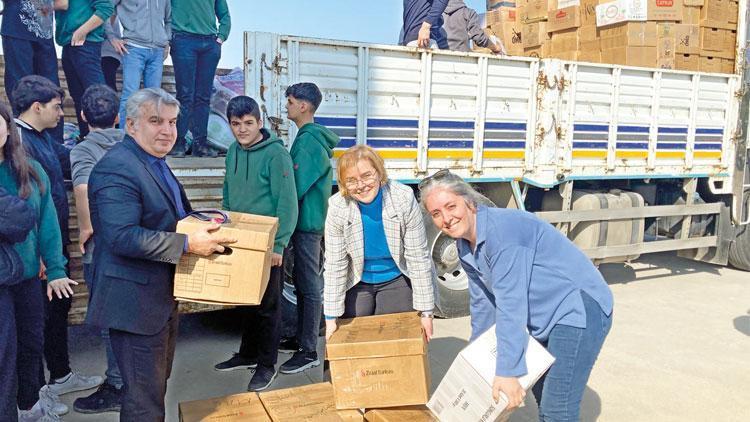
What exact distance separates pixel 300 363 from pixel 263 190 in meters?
1.24

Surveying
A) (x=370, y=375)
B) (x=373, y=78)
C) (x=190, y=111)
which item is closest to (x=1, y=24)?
(x=190, y=111)

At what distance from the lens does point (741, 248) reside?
7.39 meters

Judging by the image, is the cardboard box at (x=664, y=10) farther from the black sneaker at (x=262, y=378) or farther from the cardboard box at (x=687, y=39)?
the black sneaker at (x=262, y=378)

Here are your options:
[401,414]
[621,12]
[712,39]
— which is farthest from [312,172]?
[712,39]

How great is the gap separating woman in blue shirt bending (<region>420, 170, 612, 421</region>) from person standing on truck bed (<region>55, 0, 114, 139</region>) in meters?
3.34

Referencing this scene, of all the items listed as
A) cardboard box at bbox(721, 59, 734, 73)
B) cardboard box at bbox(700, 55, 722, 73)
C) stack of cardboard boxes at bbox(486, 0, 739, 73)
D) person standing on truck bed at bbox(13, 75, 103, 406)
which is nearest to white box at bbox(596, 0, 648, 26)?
stack of cardboard boxes at bbox(486, 0, 739, 73)

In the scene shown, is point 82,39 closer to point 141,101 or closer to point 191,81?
point 191,81

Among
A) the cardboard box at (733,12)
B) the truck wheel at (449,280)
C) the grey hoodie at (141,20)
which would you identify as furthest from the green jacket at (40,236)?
the cardboard box at (733,12)

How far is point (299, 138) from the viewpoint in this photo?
397 centimetres

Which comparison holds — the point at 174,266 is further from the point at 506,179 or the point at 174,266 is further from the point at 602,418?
the point at 506,179

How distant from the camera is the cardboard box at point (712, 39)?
269 inches

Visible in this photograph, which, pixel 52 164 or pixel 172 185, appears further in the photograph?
pixel 52 164

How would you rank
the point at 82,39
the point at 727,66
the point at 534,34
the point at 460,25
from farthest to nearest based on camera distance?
the point at 534,34 → the point at 727,66 → the point at 460,25 → the point at 82,39

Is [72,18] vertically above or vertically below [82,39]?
above
